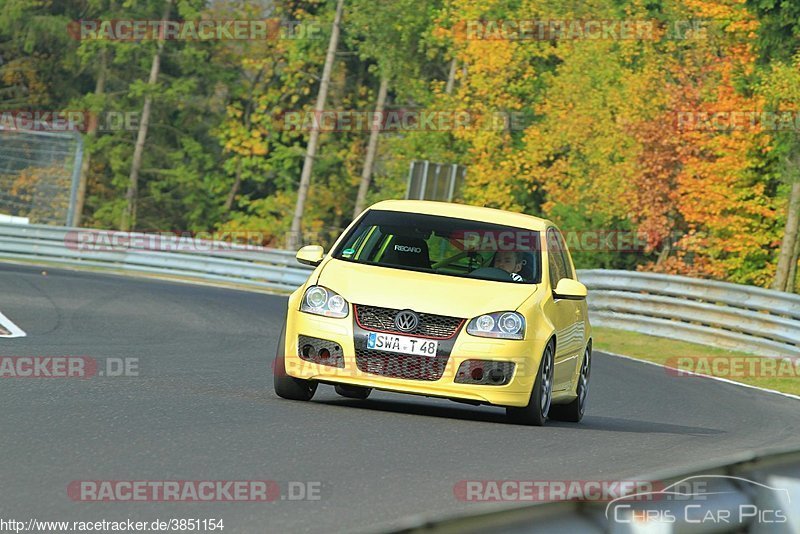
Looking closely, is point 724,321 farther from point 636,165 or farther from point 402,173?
point 402,173

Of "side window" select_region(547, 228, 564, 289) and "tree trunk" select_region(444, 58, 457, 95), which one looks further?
"tree trunk" select_region(444, 58, 457, 95)

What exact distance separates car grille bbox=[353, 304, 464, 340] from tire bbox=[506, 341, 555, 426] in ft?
2.36

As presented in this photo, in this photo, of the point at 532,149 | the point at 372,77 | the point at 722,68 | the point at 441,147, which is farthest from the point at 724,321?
the point at 372,77

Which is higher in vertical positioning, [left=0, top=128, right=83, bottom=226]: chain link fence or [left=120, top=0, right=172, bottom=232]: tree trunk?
[left=0, top=128, right=83, bottom=226]: chain link fence

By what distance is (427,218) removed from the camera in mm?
12695

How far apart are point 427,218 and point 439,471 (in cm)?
426

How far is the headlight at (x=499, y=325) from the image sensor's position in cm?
1118

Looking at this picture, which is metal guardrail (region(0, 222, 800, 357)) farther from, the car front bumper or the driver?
the car front bumper

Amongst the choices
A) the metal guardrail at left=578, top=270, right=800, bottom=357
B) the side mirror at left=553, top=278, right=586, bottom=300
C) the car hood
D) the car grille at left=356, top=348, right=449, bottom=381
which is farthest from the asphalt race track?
the metal guardrail at left=578, top=270, right=800, bottom=357

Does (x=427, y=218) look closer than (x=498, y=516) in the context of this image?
No

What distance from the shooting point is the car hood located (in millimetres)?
11180

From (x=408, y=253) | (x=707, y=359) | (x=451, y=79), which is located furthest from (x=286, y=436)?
(x=451, y=79)

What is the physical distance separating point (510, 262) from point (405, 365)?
5.08ft

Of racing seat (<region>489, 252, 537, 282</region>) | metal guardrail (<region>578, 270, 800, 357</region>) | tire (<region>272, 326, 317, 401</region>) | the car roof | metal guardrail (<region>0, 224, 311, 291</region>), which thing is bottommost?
metal guardrail (<region>0, 224, 311, 291</region>)
